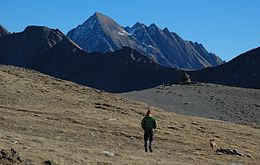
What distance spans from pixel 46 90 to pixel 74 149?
2261cm

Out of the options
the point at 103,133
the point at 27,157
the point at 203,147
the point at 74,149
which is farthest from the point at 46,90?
the point at 27,157

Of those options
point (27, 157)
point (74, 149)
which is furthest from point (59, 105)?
point (27, 157)

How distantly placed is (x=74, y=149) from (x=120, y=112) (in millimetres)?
18959

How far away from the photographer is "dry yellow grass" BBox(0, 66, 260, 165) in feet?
69.8

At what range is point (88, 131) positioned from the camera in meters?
30.0

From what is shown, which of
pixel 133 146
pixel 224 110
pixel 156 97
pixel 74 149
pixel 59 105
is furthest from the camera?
pixel 156 97

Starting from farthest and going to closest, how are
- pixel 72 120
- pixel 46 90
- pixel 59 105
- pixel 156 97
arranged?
pixel 156 97 → pixel 46 90 → pixel 59 105 → pixel 72 120

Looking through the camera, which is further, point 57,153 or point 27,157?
point 57,153

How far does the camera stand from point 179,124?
39.9 meters

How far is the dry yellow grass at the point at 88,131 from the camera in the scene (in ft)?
69.8

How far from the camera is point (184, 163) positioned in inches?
892

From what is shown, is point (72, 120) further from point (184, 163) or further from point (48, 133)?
point (184, 163)

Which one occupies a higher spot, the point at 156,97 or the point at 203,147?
the point at 156,97

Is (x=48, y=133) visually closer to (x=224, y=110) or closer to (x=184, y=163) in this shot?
(x=184, y=163)
